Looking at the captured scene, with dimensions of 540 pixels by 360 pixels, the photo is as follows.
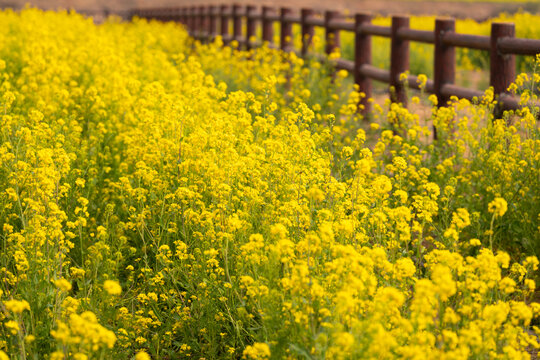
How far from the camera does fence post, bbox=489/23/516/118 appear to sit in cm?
673

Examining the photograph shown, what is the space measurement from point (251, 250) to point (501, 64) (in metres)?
3.87

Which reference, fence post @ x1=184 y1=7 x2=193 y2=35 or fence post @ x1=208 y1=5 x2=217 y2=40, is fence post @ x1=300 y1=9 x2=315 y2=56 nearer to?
fence post @ x1=208 y1=5 x2=217 y2=40

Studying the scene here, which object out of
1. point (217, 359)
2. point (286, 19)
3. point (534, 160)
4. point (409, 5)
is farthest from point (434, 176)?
point (409, 5)

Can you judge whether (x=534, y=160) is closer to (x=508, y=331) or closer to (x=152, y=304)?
(x=508, y=331)

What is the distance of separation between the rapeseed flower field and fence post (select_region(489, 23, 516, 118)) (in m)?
0.37

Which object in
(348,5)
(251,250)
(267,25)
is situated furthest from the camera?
(348,5)

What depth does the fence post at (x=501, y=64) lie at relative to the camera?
6.73 metres

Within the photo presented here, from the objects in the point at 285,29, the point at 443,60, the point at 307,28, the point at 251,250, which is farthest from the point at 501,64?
the point at 285,29

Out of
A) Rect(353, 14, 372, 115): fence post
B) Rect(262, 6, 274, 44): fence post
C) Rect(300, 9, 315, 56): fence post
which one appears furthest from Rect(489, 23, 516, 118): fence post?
Rect(262, 6, 274, 44): fence post

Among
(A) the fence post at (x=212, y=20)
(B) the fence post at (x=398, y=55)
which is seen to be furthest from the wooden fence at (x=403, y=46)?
(A) the fence post at (x=212, y=20)

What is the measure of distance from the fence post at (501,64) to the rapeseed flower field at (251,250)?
0.37m

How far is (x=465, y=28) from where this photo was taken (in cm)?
1855

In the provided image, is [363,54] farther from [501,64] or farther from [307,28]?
[501,64]

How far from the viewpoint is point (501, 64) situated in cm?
677
